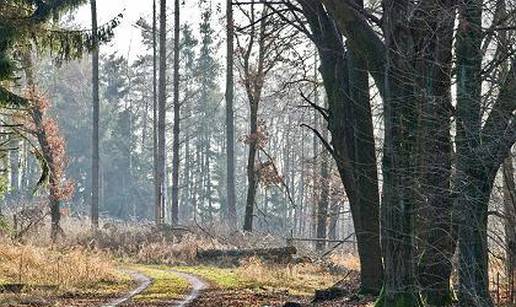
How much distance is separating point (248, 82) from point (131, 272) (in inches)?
394

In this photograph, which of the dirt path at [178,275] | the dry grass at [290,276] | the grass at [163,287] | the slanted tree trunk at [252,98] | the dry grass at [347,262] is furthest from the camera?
the slanted tree trunk at [252,98]

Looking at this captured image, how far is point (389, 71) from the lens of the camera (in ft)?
36.8

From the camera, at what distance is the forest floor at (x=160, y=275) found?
53.1ft

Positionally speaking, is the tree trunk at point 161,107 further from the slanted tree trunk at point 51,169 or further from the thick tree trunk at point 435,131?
the thick tree trunk at point 435,131

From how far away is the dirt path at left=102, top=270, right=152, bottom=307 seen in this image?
52.1 ft

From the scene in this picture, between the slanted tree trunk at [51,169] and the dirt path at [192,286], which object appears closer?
the dirt path at [192,286]

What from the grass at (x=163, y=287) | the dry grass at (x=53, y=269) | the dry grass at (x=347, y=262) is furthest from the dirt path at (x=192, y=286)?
the dry grass at (x=347, y=262)

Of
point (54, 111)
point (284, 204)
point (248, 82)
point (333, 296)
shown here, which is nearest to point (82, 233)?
point (248, 82)

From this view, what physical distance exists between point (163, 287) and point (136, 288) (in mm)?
753

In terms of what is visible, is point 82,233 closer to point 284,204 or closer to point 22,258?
point 22,258

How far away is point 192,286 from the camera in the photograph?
63.9ft

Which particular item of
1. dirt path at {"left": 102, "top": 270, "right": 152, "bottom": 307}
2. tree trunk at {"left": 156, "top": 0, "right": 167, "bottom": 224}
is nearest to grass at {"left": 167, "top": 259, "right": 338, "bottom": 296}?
dirt path at {"left": 102, "top": 270, "right": 152, "bottom": 307}

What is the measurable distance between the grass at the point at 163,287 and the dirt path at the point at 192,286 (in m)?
0.17

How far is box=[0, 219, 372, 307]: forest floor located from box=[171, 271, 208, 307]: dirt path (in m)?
0.02
